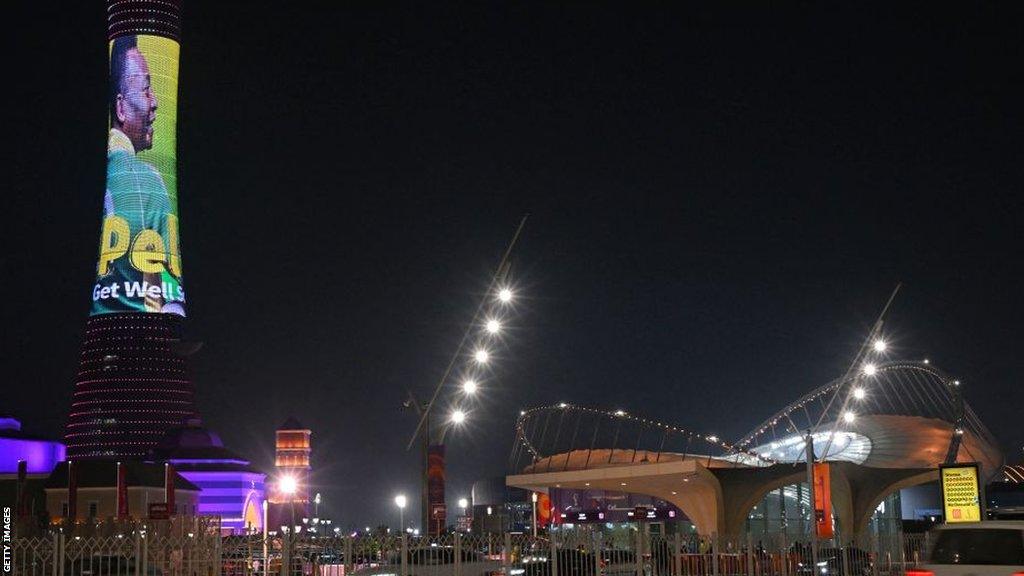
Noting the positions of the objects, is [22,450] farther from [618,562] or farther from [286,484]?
[618,562]

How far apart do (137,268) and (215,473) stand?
27622 mm

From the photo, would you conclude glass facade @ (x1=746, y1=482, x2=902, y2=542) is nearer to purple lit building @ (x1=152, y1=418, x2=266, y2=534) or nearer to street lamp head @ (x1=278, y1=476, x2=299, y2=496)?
street lamp head @ (x1=278, y1=476, x2=299, y2=496)

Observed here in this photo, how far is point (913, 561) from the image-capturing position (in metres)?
40.5

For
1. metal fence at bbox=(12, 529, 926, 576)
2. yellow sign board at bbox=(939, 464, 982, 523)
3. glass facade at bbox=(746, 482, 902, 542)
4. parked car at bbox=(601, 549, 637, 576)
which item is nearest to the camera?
metal fence at bbox=(12, 529, 926, 576)

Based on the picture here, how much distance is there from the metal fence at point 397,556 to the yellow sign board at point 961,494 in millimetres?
2274

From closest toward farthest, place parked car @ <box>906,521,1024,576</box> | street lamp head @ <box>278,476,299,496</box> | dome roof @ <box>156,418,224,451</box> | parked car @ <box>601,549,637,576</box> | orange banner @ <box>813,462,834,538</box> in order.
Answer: parked car @ <box>906,521,1024,576</box>, parked car @ <box>601,549,637,576</box>, orange banner @ <box>813,462,834,538</box>, street lamp head @ <box>278,476,299,496</box>, dome roof @ <box>156,418,224,451</box>

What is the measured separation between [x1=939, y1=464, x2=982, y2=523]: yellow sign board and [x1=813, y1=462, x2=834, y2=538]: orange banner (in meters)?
3.54

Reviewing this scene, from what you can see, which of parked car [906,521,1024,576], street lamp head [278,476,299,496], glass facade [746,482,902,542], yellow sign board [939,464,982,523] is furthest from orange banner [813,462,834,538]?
street lamp head [278,476,299,496]

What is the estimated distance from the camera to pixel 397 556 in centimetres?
3156

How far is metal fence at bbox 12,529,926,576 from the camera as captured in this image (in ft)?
96.5

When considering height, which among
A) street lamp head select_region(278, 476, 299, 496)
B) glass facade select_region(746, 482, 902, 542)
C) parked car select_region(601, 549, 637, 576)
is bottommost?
parked car select_region(601, 549, 637, 576)

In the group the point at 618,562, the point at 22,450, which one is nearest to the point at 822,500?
the point at 618,562

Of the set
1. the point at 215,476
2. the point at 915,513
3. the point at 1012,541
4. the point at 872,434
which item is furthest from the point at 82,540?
the point at 215,476

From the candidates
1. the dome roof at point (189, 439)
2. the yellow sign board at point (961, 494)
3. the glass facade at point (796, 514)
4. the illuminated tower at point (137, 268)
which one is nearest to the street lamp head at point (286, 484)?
the dome roof at point (189, 439)
